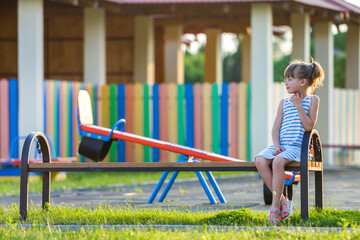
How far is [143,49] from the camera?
2205 centimetres

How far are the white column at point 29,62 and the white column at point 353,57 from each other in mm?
10161

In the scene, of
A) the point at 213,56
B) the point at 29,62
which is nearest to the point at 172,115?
the point at 29,62

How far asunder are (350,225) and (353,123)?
16.2 m

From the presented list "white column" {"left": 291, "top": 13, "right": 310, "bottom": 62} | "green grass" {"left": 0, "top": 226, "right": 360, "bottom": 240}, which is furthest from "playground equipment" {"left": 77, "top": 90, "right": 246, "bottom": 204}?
"white column" {"left": 291, "top": 13, "right": 310, "bottom": 62}

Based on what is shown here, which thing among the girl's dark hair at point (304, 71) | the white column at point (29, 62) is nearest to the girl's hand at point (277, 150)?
the girl's dark hair at point (304, 71)

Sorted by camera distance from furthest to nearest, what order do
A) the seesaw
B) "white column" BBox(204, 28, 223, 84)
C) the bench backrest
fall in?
1. "white column" BBox(204, 28, 223, 84)
2. the bench backrest
3. the seesaw

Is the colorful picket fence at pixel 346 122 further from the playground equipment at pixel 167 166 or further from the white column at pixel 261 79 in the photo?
the playground equipment at pixel 167 166

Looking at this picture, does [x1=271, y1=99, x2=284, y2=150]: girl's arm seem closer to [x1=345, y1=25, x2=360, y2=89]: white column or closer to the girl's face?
the girl's face

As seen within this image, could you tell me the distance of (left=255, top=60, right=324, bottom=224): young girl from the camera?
6969mm

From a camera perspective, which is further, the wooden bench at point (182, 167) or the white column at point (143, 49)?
the white column at point (143, 49)

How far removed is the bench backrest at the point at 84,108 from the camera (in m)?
9.61

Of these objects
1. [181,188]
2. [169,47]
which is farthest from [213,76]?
[181,188]

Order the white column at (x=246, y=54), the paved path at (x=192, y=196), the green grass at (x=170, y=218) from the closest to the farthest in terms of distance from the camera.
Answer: the green grass at (x=170, y=218), the paved path at (x=192, y=196), the white column at (x=246, y=54)

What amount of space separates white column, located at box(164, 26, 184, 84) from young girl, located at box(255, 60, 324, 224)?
16.2 meters
